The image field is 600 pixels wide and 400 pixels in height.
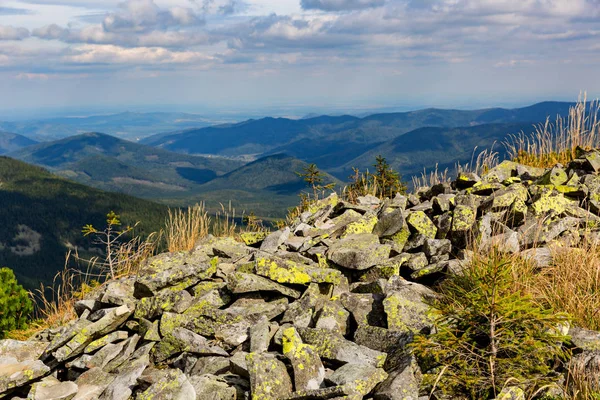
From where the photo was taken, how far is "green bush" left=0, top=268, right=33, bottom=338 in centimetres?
1424

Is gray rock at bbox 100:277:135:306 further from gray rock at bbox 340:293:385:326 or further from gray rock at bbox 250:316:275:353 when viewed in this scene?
gray rock at bbox 340:293:385:326

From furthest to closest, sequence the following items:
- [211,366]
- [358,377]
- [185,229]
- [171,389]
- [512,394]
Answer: [185,229]
[211,366]
[171,389]
[358,377]
[512,394]

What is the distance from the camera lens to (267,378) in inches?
208

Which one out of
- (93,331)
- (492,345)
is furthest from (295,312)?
(93,331)

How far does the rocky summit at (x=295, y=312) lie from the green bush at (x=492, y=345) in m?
0.36

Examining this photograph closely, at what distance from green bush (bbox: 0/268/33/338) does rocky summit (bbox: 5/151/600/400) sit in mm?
6970

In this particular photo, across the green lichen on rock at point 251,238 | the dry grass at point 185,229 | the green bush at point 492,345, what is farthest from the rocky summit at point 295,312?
the dry grass at point 185,229

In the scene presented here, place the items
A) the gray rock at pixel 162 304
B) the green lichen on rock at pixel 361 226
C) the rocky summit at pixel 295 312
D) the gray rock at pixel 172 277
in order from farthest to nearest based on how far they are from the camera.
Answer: the green lichen on rock at pixel 361 226 < the gray rock at pixel 172 277 < the gray rock at pixel 162 304 < the rocky summit at pixel 295 312

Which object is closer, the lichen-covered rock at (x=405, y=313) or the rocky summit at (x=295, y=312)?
the rocky summit at (x=295, y=312)

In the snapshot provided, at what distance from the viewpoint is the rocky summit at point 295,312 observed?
5480 millimetres

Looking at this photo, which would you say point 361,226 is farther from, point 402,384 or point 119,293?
point 402,384

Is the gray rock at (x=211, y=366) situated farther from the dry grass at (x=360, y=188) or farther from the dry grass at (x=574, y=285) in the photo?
the dry grass at (x=360, y=188)

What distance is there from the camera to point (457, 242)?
9.21 m

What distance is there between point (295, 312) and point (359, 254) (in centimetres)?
189
